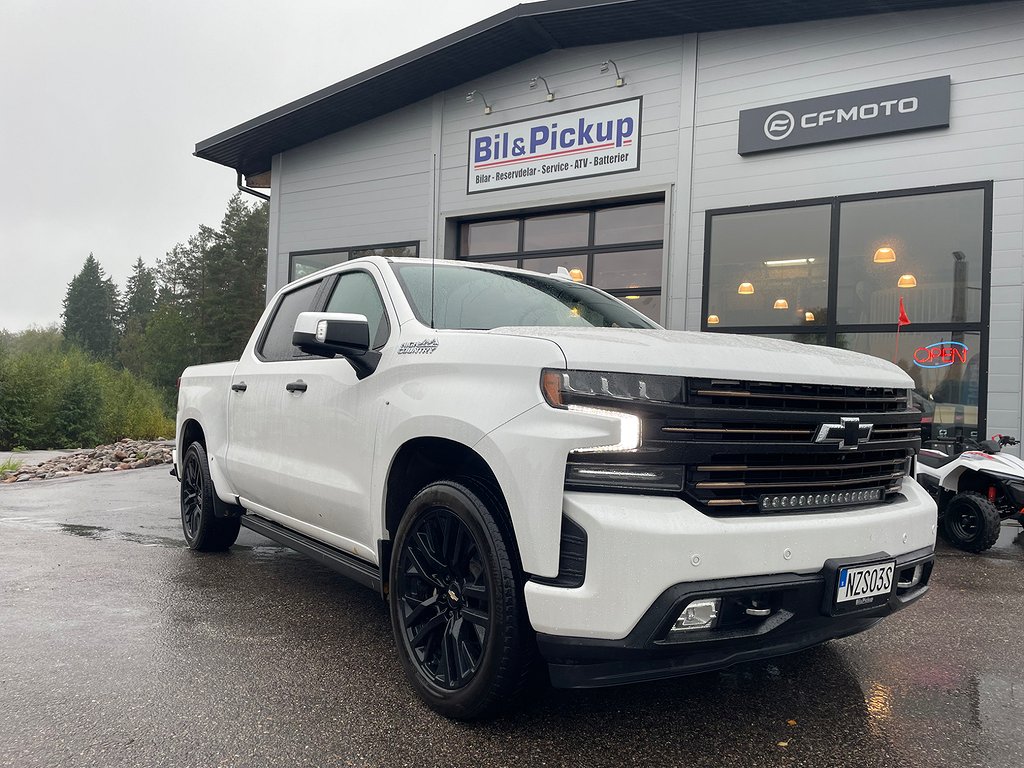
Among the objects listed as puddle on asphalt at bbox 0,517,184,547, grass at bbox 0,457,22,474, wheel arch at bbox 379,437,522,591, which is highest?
wheel arch at bbox 379,437,522,591

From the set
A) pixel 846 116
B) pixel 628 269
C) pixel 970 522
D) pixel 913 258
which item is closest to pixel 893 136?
pixel 846 116

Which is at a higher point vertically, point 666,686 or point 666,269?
point 666,269

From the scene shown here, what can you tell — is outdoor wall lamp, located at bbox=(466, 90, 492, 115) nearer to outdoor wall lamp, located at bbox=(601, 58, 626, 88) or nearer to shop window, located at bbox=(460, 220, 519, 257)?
shop window, located at bbox=(460, 220, 519, 257)

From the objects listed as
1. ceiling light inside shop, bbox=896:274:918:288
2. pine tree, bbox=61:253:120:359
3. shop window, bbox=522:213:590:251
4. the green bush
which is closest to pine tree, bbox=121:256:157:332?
pine tree, bbox=61:253:120:359

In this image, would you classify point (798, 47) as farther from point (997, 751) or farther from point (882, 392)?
point (997, 751)

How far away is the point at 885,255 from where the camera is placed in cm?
891

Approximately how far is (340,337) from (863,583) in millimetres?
2141

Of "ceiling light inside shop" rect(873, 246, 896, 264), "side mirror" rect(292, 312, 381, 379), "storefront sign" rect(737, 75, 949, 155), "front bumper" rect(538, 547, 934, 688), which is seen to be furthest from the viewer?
"ceiling light inside shop" rect(873, 246, 896, 264)

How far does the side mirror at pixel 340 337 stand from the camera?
321 centimetres

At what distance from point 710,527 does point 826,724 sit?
42.4 inches

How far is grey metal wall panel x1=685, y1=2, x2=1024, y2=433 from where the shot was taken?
8.20 m

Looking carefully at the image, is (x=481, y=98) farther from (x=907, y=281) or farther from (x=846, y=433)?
(x=846, y=433)

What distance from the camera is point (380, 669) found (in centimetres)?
330

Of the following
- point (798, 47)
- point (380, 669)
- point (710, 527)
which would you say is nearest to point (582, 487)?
point (710, 527)
